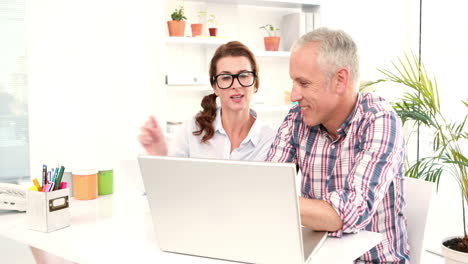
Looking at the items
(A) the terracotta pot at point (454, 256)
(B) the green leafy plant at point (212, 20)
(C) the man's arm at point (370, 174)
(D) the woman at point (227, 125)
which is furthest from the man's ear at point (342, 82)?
(B) the green leafy plant at point (212, 20)

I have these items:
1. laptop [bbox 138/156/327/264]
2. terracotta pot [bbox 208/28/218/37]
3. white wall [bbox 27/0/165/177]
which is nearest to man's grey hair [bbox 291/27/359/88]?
laptop [bbox 138/156/327/264]

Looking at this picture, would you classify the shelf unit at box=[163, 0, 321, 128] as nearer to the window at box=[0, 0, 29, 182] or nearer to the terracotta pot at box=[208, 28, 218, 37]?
the terracotta pot at box=[208, 28, 218, 37]

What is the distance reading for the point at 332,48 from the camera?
1517mm

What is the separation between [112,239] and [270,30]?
9.34 ft

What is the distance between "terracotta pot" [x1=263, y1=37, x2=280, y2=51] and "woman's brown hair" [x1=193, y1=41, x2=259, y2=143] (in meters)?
1.49

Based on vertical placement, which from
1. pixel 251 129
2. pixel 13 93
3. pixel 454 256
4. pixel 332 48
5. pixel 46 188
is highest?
pixel 332 48

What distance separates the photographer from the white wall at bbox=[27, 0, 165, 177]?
10.2 ft

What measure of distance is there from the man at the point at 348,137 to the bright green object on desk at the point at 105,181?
785 millimetres

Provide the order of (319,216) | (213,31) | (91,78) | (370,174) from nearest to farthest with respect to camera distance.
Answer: (319,216), (370,174), (91,78), (213,31)

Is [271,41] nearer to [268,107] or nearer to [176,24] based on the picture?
[268,107]

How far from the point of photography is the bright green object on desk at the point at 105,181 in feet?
6.36


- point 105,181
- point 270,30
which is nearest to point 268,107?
point 270,30

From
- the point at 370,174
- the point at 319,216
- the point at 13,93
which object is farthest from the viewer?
the point at 13,93

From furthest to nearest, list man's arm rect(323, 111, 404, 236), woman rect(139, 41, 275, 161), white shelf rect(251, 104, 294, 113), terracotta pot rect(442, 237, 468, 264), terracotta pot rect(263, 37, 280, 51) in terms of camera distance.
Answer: terracotta pot rect(263, 37, 280, 51), white shelf rect(251, 104, 294, 113), terracotta pot rect(442, 237, 468, 264), woman rect(139, 41, 275, 161), man's arm rect(323, 111, 404, 236)
